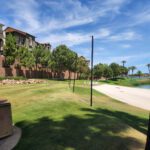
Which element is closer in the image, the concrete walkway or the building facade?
the concrete walkway

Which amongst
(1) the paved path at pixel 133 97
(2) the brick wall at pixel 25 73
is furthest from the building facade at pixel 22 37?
(1) the paved path at pixel 133 97

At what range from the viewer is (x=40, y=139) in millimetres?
9531

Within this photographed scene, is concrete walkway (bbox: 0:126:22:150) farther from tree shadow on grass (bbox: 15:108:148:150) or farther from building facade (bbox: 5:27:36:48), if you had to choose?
building facade (bbox: 5:27:36:48)

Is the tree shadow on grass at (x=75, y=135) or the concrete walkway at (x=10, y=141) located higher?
the tree shadow on grass at (x=75, y=135)

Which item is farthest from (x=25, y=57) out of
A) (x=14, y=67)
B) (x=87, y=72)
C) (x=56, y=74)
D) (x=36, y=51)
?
(x=87, y=72)

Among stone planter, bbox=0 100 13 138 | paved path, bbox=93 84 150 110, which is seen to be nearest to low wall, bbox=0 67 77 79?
paved path, bbox=93 84 150 110

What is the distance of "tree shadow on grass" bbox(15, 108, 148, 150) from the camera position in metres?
8.78

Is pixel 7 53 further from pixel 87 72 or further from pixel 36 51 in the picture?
pixel 87 72

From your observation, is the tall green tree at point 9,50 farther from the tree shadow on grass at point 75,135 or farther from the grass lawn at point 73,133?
the tree shadow on grass at point 75,135

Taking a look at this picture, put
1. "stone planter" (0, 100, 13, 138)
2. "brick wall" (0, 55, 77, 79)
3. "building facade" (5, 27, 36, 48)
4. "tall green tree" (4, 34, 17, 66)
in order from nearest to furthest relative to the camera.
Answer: "stone planter" (0, 100, 13, 138)
"tall green tree" (4, 34, 17, 66)
"brick wall" (0, 55, 77, 79)
"building facade" (5, 27, 36, 48)

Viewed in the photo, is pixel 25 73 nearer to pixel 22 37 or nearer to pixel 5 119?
pixel 22 37

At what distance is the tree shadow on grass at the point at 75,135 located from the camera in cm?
878

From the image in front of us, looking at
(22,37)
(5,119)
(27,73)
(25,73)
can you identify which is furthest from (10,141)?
(22,37)

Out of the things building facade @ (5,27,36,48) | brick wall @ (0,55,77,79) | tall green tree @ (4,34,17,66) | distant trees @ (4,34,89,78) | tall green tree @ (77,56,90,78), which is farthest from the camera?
tall green tree @ (77,56,90,78)
